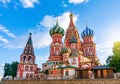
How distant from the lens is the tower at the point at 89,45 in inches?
2069

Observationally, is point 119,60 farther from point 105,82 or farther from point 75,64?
point 75,64

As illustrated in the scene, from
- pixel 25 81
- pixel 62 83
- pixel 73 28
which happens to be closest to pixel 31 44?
pixel 73 28

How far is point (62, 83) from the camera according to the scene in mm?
27531

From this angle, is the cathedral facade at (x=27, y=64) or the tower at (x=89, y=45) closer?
the cathedral facade at (x=27, y=64)

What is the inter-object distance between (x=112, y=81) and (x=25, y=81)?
16288 mm

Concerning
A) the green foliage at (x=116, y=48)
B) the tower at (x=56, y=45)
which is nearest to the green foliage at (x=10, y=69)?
the tower at (x=56, y=45)

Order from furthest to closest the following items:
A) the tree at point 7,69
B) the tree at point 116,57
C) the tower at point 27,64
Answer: the tree at point 7,69 < the tower at point 27,64 < the tree at point 116,57

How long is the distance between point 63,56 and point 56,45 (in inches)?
222

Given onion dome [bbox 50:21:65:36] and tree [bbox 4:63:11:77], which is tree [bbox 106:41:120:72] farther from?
tree [bbox 4:63:11:77]

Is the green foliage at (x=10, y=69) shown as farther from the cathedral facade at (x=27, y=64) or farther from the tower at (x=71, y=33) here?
the tower at (x=71, y=33)

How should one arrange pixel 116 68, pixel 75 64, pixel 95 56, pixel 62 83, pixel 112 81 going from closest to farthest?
pixel 112 81 → pixel 62 83 → pixel 116 68 → pixel 75 64 → pixel 95 56

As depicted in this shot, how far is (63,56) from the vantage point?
145ft

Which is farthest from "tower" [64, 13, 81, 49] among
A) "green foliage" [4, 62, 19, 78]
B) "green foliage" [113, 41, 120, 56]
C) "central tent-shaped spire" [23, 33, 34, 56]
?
"green foliage" [4, 62, 19, 78]

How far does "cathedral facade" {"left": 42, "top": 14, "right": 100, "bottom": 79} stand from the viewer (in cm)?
3626
